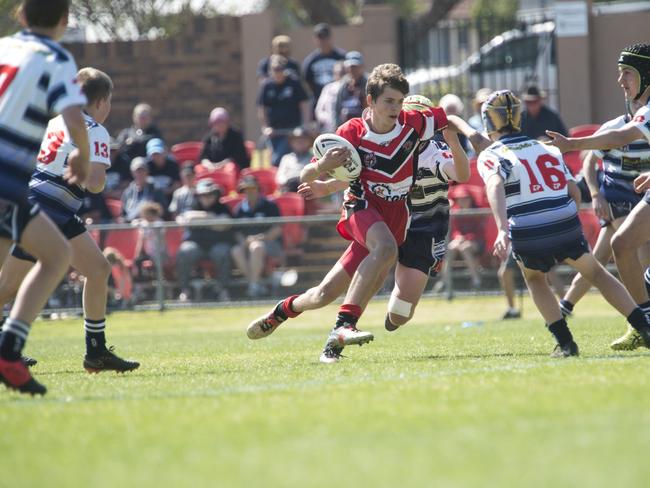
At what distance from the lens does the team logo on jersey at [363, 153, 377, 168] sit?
8.16 meters

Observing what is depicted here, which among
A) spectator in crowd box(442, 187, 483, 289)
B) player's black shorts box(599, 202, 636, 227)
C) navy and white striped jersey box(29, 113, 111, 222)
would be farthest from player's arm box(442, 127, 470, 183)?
spectator in crowd box(442, 187, 483, 289)

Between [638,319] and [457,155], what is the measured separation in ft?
5.86

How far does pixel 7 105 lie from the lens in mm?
6355

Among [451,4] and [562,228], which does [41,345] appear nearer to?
[562,228]

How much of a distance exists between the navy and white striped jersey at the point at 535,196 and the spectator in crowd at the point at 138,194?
1034 cm

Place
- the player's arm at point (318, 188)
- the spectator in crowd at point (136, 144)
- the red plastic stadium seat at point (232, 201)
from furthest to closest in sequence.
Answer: the spectator in crowd at point (136, 144), the red plastic stadium seat at point (232, 201), the player's arm at point (318, 188)

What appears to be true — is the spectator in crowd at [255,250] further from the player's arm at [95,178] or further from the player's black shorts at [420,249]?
the player's arm at [95,178]

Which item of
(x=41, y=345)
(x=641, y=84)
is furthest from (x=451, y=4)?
(x=641, y=84)

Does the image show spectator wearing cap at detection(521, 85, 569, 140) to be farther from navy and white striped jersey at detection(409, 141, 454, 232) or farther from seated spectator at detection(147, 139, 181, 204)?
navy and white striped jersey at detection(409, 141, 454, 232)

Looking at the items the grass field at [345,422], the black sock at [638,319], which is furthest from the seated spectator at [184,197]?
the black sock at [638,319]

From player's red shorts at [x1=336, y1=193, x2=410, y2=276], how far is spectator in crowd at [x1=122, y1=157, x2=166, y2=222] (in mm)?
9375

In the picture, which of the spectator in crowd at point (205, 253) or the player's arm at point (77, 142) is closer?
the player's arm at point (77, 142)

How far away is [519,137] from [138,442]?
3.96 metres

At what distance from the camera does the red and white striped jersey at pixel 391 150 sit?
321 inches
